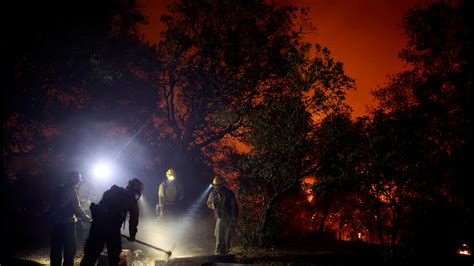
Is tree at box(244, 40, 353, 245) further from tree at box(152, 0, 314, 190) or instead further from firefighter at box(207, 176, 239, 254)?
tree at box(152, 0, 314, 190)

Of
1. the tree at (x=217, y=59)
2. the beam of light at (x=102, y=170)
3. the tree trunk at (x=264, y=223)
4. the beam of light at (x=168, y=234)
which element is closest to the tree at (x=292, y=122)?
the tree trunk at (x=264, y=223)

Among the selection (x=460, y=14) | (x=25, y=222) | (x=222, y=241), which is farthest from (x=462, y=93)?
(x=25, y=222)

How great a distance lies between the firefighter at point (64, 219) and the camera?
7750 millimetres

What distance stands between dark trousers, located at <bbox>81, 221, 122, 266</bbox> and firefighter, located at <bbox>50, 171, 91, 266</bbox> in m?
0.88

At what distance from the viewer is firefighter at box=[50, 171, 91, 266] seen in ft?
25.4

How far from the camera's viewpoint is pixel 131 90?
2009cm

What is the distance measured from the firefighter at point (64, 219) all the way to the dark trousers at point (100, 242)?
0.88m

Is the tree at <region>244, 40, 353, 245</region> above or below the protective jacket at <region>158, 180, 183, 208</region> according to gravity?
above

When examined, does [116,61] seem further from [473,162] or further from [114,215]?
[473,162]

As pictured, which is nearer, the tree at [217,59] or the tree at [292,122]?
the tree at [292,122]

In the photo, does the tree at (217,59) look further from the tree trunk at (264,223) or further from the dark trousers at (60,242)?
the dark trousers at (60,242)

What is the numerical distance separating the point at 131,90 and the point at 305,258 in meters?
13.9

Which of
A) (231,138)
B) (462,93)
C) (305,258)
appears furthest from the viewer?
(231,138)

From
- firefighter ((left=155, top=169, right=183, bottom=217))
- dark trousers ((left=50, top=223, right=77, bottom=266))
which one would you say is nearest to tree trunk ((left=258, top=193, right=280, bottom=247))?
firefighter ((left=155, top=169, right=183, bottom=217))
